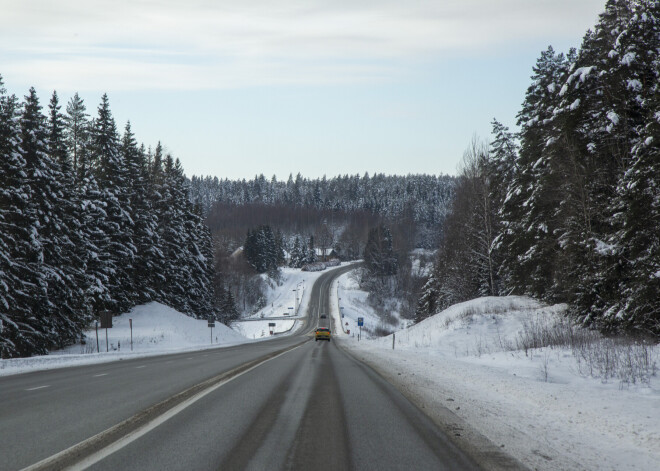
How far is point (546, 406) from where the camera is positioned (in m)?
8.41

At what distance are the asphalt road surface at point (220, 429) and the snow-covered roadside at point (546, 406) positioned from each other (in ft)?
3.01

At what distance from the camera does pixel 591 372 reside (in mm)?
11469

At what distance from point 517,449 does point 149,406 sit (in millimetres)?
5644

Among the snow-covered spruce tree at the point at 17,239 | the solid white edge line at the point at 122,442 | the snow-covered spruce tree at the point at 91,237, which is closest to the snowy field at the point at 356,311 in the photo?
the snow-covered spruce tree at the point at 91,237

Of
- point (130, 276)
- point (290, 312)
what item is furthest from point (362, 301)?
point (130, 276)

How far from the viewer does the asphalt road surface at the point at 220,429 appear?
5035mm

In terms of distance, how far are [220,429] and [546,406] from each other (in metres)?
5.43

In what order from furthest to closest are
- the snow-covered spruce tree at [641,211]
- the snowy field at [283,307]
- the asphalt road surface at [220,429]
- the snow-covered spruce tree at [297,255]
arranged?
1. the snow-covered spruce tree at [297,255]
2. the snowy field at [283,307]
3. the snow-covered spruce tree at [641,211]
4. the asphalt road surface at [220,429]

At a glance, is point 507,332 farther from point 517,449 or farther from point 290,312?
point 290,312

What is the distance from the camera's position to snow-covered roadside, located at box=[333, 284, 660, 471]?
5.62 m

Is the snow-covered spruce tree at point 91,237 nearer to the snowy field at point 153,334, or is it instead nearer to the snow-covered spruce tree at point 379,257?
the snowy field at point 153,334

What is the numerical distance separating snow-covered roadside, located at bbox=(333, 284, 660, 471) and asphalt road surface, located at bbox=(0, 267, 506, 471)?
0.92 metres

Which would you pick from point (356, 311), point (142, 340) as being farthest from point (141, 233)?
point (356, 311)

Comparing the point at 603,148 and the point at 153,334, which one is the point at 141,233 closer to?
the point at 153,334
